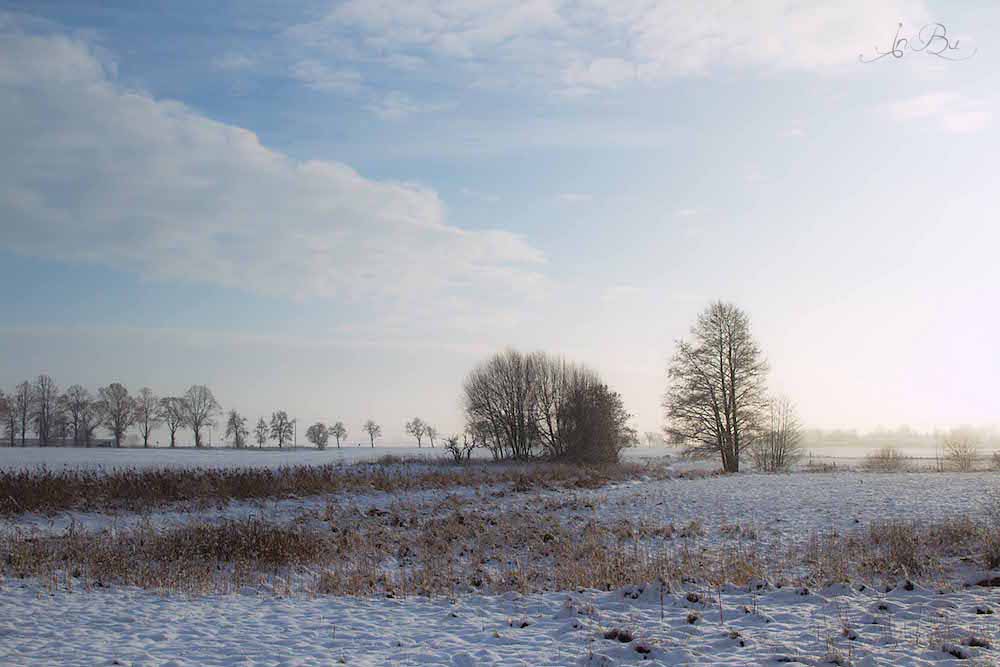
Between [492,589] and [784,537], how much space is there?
27.9 ft

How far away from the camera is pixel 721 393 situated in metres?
46.4

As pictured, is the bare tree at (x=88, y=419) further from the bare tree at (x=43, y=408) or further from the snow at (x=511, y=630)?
the snow at (x=511, y=630)

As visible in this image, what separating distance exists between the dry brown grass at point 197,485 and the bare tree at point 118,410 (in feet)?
274

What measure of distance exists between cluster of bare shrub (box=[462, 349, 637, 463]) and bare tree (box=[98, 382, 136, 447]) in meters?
66.5

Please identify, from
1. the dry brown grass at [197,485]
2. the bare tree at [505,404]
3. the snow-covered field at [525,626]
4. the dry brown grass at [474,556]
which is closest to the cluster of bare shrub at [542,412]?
the bare tree at [505,404]

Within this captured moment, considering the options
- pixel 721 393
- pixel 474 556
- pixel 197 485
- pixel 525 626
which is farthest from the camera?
pixel 721 393

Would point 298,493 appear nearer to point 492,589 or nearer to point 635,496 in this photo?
point 635,496

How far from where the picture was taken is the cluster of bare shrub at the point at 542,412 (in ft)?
161

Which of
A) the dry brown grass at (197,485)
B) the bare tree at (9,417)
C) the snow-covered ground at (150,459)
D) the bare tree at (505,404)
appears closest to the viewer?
the dry brown grass at (197,485)

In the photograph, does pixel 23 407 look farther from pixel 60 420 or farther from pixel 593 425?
pixel 593 425

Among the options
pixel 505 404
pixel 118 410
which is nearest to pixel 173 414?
pixel 118 410

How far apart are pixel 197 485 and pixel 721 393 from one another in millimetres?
33711

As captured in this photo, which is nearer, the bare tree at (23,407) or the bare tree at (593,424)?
the bare tree at (593,424)

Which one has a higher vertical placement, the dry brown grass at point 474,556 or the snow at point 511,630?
the snow at point 511,630
